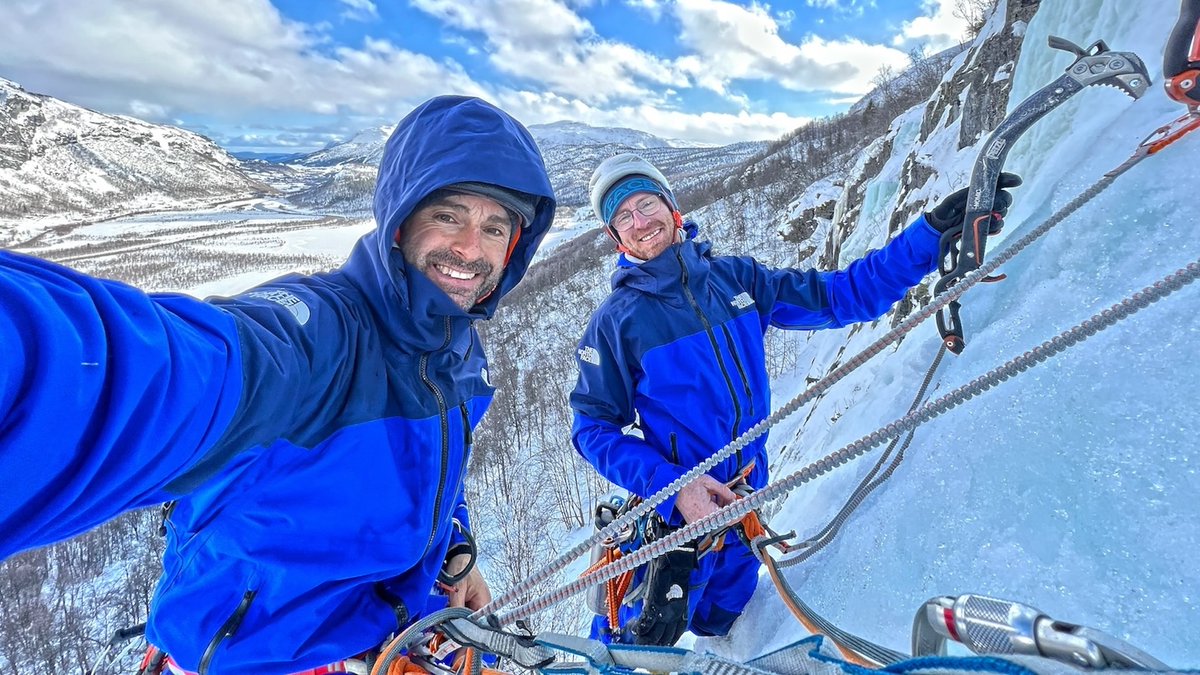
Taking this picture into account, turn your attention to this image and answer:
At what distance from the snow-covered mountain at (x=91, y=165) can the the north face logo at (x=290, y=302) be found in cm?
13043

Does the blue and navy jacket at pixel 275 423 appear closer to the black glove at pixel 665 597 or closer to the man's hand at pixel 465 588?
the man's hand at pixel 465 588

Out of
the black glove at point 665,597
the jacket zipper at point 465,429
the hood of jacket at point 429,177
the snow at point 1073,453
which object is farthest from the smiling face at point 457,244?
the snow at point 1073,453

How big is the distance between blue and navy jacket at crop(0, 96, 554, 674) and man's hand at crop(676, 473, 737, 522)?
73cm

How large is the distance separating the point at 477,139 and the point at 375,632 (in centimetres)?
128

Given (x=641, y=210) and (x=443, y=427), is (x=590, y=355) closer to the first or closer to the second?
(x=641, y=210)

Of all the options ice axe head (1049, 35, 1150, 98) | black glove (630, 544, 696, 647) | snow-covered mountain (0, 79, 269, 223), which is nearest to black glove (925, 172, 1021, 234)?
ice axe head (1049, 35, 1150, 98)

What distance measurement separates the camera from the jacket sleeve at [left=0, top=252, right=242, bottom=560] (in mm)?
628

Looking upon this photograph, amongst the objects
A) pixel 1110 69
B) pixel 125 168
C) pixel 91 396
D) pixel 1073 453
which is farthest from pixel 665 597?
pixel 125 168

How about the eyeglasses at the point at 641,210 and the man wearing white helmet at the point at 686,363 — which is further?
the eyeglasses at the point at 641,210

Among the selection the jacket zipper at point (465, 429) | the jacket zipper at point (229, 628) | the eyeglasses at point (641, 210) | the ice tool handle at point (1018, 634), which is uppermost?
the eyeglasses at point (641, 210)

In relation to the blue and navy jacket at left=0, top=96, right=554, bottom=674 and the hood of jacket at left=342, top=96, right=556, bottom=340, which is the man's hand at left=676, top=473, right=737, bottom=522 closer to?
the blue and navy jacket at left=0, top=96, right=554, bottom=674

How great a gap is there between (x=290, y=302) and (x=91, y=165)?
164 m

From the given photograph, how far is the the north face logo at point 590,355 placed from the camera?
7.19 ft

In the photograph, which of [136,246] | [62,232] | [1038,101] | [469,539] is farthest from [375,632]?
[62,232]
